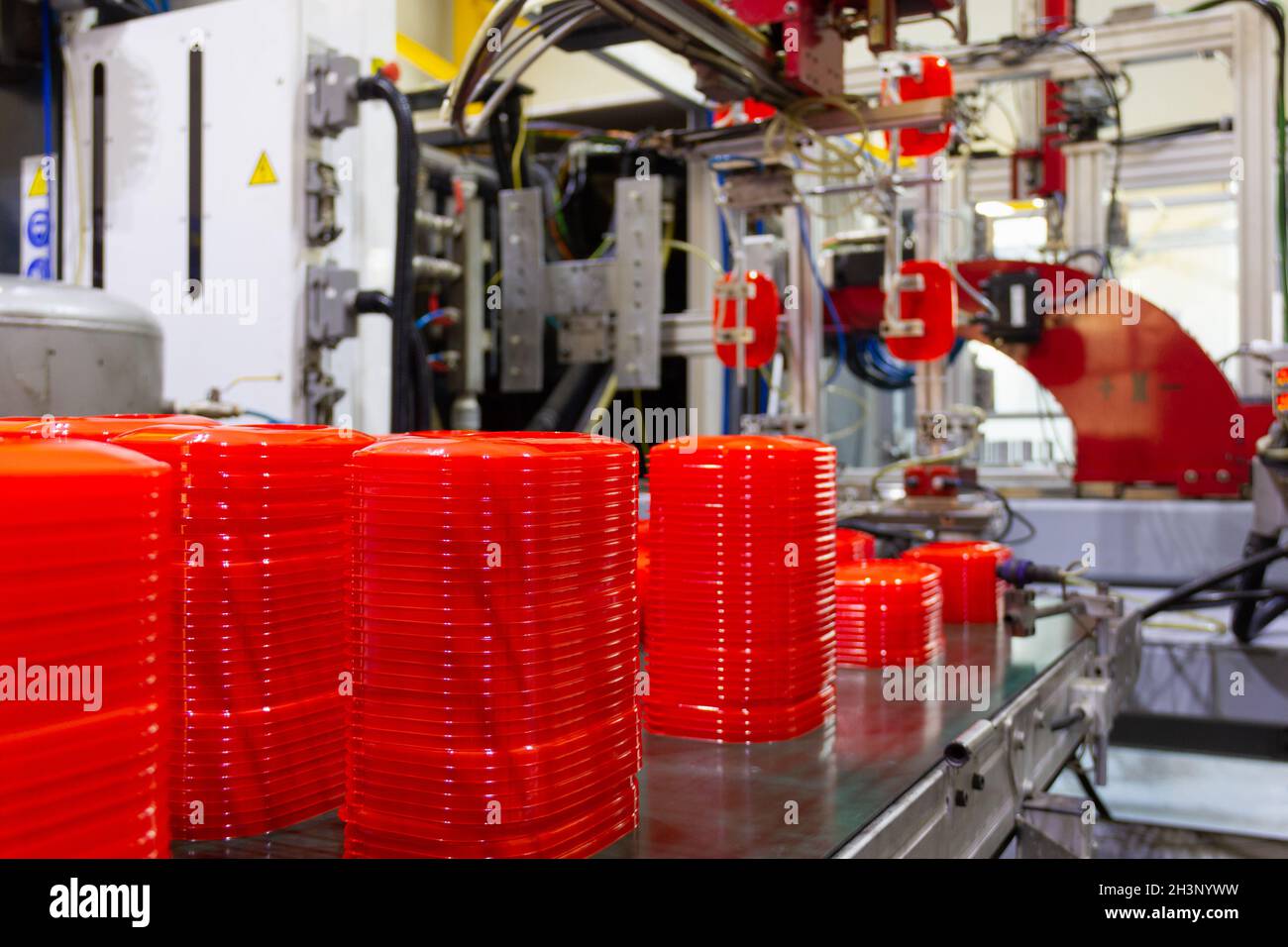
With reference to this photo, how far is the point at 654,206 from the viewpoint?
3211 mm

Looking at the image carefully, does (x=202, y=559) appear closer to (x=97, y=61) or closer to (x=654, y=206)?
(x=97, y=61)

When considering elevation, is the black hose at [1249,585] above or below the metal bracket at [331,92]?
below

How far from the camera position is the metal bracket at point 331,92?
2277 millimetres

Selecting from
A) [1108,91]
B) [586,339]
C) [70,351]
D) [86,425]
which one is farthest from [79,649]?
[1108,91]

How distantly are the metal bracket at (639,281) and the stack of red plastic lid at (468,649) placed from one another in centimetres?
253

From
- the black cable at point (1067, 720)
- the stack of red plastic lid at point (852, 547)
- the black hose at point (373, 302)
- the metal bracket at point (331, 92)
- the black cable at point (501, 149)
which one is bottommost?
the black cable at point (1067, 720)

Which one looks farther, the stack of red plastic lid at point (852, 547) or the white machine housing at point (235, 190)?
the white machine housing at point (235, 190)

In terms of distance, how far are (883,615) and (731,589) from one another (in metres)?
0.46

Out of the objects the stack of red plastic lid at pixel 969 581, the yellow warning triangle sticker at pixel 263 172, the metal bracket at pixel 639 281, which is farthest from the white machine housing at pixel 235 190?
the stack of red plastic lid at pixel 969 581

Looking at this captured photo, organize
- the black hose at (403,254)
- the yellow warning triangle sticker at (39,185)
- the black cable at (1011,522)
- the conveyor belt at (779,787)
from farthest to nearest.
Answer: the black cable at (1011,522) < the yellow warning triangle sticker at (39,185) < the black hose at (403,254) < the conveyor belt at (779,787)

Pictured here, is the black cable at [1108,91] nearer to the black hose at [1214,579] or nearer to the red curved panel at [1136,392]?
the red curved panel at [1136,392]

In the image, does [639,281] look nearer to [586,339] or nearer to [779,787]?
[586,339]

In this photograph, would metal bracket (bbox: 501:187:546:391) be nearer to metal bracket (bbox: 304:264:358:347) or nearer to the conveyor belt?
metal bracket (bbox: 304:264:358:347)

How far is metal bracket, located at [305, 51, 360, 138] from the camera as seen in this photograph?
2277 mm
